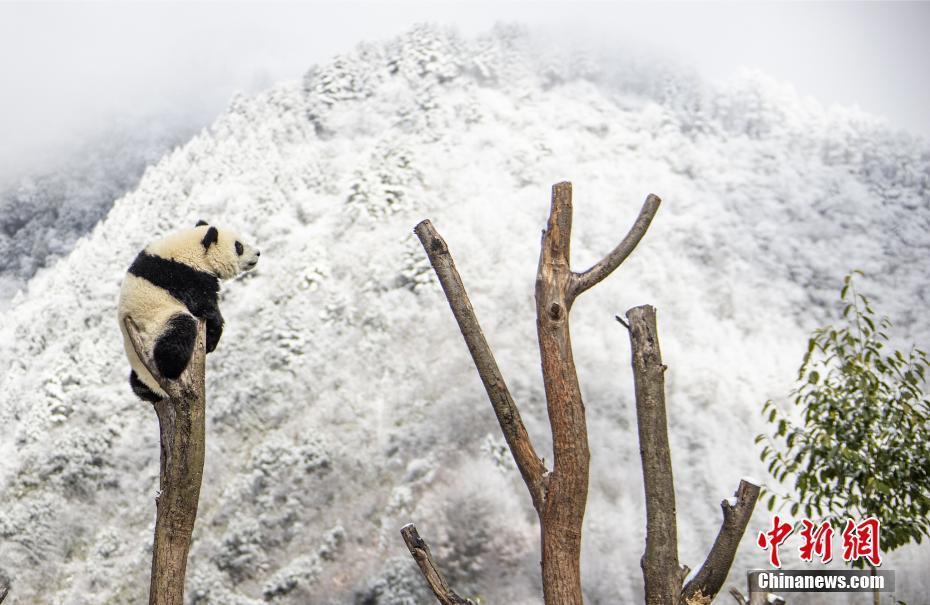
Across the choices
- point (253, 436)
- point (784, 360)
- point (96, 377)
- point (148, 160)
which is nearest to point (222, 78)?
point (148, 160)

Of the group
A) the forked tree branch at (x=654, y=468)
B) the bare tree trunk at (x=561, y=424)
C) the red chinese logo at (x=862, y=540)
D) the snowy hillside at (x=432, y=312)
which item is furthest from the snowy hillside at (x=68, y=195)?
the red chinese logo at (x=862, y=540)

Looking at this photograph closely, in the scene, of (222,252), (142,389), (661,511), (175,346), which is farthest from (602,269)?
(142,389)

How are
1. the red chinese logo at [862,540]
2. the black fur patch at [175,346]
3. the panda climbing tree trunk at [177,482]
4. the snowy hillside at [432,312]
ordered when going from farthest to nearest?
the snowy hillside at [432,312], the red chinese logo at [862,540], the black fur patch at [175,346], the panda climbing tree trunk at [177,482]

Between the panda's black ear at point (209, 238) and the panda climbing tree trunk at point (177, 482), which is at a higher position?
the panda's black ear at point (209, 238)

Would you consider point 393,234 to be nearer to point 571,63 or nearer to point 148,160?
point 148,160

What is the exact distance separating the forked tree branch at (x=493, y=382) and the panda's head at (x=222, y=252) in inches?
44.7

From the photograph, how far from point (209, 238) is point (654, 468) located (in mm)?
2130

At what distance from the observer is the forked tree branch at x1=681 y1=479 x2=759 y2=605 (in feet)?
7.72

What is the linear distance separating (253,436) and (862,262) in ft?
20.1

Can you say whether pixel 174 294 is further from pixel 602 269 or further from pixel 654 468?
pixel 654 468

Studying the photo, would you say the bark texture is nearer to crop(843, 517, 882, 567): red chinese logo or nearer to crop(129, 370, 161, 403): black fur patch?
crop(129, 370, 161, 403): black fur patch

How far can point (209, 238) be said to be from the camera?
3.35 meters

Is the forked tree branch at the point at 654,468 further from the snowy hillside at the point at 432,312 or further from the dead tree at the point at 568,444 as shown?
the snowy hillside at the point at 432,312

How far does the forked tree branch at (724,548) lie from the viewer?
2.35 metres
